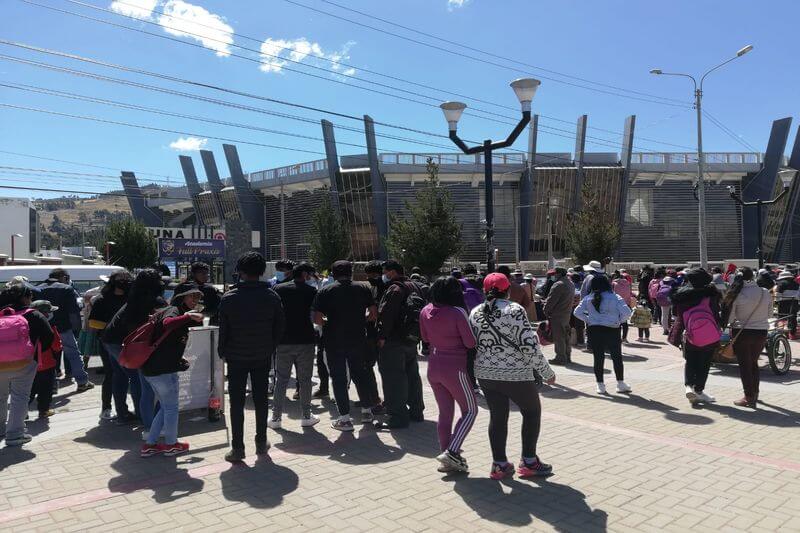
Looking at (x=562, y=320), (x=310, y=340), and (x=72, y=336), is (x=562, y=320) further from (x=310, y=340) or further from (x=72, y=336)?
(x=72, y=336)

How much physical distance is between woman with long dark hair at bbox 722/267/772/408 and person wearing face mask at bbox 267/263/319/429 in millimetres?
5219

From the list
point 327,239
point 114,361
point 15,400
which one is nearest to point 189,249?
point 114,361

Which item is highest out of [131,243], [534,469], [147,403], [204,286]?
[131,243]

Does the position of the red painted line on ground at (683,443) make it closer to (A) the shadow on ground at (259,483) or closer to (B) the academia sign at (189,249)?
(A) the shadow on ground at (259,483)

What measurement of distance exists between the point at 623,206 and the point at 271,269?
102ft

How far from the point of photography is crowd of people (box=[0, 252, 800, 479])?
453cm

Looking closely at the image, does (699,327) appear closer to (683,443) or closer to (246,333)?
(683,443)

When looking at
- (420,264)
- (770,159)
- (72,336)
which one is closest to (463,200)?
(420,264)

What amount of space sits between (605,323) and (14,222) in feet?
261

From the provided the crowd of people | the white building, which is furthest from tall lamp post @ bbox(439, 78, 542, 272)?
the white building

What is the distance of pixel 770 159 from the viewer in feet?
149

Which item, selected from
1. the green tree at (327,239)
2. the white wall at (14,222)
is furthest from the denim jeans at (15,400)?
the white wall at (14,222)

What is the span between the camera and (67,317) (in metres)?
8.19

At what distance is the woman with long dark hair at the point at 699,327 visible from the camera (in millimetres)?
6840
